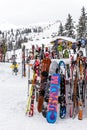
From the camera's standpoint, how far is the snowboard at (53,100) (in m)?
9.21

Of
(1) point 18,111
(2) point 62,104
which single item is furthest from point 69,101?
(1) point 18,111

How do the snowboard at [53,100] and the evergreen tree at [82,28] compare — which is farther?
the evergreen tree at [82,28]

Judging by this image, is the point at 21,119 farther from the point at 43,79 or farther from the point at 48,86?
the point at 43,79

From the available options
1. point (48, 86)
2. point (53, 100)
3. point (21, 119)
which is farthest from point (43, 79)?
point (21, 119)

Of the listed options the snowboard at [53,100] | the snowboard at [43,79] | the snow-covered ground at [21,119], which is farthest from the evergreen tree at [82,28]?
the snowboard at [53,100]

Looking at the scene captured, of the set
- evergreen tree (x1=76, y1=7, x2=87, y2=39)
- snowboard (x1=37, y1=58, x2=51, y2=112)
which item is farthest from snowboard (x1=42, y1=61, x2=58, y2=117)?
evergreen tree (x1=76, y1=7, x2=87, y2=39)

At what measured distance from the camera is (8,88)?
15047mm

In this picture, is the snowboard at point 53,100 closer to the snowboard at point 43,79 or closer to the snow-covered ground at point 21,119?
the snow-covered ground at point 21,119

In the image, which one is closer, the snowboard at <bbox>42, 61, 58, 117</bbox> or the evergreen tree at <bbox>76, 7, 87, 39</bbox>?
the snowboard at <bbox>42, 61, 58, 117</bbox>

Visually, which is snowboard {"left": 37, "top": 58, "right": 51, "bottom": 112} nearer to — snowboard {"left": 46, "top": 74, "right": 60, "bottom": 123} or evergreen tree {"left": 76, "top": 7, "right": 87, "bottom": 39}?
snowboard {"left": 46, "top": 74, "right": 60, "bottom": 123}

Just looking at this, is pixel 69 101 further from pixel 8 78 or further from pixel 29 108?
pixel 8 78

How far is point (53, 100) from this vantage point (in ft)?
30.7

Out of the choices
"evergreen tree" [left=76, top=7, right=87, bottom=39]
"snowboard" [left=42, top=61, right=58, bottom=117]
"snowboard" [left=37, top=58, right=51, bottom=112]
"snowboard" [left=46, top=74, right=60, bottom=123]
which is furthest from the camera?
"evergreen tree" [left=76, top=7, right=87, bottom=39]

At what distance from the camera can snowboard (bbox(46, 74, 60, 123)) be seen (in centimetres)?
921
